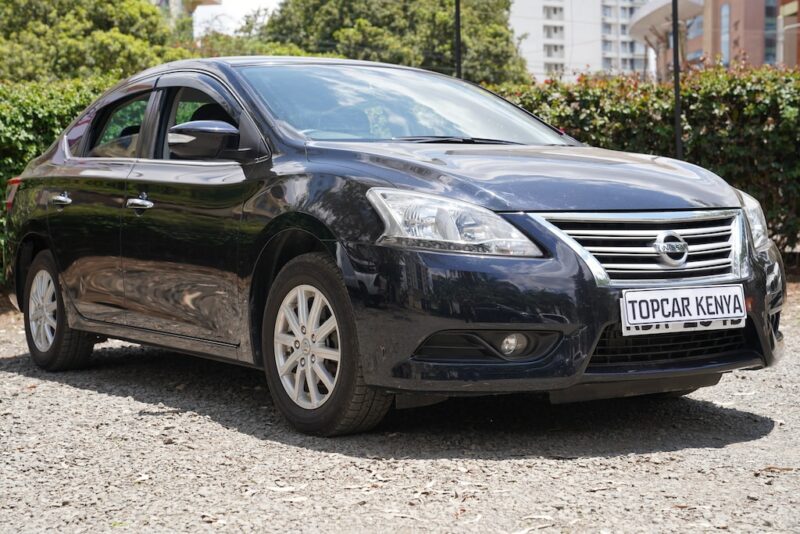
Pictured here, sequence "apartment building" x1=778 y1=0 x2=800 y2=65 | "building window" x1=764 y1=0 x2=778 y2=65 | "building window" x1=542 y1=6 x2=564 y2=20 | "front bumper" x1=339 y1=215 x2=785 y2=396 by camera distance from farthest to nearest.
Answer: "building window" x1=542 y1=6 x2=564 y2=20, "building window" x1=764 y1=0 x2=778 y2=65, "apartment building" x1=778 y1=0 x2=800 y2=65, "front bumper" x1=339 y1=215 x2=785 y2=396

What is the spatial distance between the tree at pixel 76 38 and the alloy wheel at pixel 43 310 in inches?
1276

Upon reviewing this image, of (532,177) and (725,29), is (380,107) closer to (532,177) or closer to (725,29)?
(532,177)

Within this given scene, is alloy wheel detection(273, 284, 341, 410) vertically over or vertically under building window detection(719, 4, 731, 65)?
under

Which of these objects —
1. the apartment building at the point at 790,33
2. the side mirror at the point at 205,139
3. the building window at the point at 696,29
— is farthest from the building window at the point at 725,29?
the side mirror at the point at 205,139

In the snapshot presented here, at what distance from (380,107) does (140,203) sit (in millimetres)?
1284

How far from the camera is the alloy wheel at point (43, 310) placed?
7.20 meters

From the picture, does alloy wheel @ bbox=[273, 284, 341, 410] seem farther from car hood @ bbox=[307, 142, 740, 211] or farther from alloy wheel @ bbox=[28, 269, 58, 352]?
alloy wheel @ bbox=[28, 269, 58, 352]

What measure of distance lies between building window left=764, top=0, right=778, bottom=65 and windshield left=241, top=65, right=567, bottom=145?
187 ft

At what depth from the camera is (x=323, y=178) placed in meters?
4.96

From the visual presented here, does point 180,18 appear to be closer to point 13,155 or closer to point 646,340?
point 13,155

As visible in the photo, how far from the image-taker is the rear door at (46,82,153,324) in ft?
21.0

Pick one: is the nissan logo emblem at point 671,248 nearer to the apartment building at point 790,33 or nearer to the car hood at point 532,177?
the car hood at point 532,177

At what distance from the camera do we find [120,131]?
6777mm

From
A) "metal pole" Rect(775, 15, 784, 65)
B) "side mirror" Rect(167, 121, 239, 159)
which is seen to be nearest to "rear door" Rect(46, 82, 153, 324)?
"side mirror" Rect(167, 121, 239, 159)
